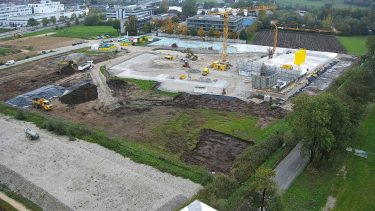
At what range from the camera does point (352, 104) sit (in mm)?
26312

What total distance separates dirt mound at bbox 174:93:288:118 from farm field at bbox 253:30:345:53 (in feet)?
110

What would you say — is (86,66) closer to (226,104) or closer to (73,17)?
(226,104)

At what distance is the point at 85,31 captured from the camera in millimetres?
84500

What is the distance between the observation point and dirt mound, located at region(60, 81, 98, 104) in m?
38.5

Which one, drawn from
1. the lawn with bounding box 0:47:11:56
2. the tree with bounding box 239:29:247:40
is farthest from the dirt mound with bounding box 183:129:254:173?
the lawn with bounding box 0:47:11:56

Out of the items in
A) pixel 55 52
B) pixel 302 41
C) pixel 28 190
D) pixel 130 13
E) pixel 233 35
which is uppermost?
pixel 130 13

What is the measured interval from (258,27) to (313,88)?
44.6 metres

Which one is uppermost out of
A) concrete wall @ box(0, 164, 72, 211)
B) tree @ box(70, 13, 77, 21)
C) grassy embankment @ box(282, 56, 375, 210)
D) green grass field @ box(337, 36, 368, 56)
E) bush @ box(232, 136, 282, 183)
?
tree @ box(70, 13, 77, 21)

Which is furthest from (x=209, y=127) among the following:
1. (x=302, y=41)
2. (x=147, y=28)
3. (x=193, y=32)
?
(x=147, y=28)

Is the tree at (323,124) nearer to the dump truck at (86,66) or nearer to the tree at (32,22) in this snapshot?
the dump truck at (86,66)

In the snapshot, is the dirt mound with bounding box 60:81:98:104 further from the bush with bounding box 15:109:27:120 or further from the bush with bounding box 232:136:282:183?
the bush with bounding box 232:136:282:183

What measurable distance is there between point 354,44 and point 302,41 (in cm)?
982

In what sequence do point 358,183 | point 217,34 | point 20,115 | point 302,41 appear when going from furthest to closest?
point 217,34 → point 302,41 → point 20,115 → point 358,183

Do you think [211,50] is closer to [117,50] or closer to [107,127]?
[117,50]
